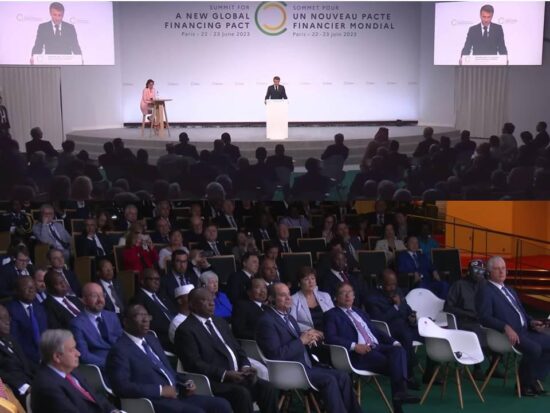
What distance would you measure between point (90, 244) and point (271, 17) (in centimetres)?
324

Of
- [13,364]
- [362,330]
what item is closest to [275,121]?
[362,330]

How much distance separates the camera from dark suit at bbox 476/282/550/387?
24.5 ft

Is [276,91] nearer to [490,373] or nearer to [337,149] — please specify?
[337,149]

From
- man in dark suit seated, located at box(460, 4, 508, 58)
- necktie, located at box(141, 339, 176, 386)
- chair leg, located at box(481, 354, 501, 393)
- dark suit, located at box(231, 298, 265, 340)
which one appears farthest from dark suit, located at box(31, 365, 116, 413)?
man in dark suit seated, located at box(460, 4, 508, 58)

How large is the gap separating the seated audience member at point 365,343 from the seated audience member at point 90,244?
10.7 ft

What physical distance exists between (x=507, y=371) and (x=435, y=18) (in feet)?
13.9

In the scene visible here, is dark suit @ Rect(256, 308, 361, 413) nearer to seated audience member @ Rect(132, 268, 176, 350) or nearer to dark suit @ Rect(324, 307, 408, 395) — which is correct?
dark suit @ Rect(324, 307, 408, 395)

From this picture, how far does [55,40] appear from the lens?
10219 mm

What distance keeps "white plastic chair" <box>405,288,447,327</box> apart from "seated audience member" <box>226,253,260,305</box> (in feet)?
4.73

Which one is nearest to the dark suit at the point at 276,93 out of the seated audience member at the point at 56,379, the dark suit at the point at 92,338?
the dark suit at the point at 92,338

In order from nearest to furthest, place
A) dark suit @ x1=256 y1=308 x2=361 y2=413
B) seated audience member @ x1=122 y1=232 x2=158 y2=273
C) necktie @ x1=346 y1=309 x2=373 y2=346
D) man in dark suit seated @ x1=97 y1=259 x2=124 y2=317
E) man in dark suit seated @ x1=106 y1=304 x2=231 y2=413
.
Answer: man in dark suit seated @ x1=106 y1=304 x2=231 y2=413, dark suit @ x1=256 y1=308 x2=361 y2=413, necktie @ x1=346 y1=309 x2=373 y2=346, man in dark suit seated @ x1=97 y1=259 x2=124 y2=317, seated audience member @ x1=122 y1=232 x2=158 y2=273

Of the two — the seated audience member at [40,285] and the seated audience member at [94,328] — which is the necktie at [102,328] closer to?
the seated audience member at [94,328]

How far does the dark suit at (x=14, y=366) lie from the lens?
5.87 m

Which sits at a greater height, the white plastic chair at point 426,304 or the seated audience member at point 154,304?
the seated audience member at point 154,304
